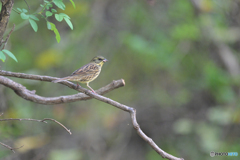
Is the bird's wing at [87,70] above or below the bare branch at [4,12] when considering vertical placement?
below

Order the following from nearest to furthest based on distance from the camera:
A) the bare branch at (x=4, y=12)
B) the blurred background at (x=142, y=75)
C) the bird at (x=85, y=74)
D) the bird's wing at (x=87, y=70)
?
the bare branch at (x=4, y=12)
the bird at (x=85, y=74)
the bird's wing at (x=87, y=70)
the blurred background at (x=142, y=75)

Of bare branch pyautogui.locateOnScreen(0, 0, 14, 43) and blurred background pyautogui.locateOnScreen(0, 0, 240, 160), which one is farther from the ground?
bare branch pyautogui.locateOnScreen(0, 0, 14, 43)

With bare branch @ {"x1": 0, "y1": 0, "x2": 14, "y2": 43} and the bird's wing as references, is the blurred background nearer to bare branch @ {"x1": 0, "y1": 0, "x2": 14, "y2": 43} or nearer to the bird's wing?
the bird's wing

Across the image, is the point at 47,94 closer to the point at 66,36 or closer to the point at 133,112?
the point at 66,36

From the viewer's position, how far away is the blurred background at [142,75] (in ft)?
24.0

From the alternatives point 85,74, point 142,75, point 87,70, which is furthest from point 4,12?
point 142,75

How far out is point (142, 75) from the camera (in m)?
8.48

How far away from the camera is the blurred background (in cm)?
731

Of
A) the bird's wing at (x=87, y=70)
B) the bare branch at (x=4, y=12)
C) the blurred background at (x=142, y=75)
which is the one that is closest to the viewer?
the bare branch at (x=4, y=12)

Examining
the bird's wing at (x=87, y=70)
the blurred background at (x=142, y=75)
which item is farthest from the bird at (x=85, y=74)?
the blurred background at (x=142, y=75)

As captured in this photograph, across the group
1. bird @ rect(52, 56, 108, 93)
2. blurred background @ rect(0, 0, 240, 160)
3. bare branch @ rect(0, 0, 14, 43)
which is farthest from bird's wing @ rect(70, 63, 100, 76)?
blurred background @ rect(0, 0, 240, 160)

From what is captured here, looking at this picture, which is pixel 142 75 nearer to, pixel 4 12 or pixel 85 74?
pixel 85 74

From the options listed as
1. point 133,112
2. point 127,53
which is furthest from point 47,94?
point 133,112

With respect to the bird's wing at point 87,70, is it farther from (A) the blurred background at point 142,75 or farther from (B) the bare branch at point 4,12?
(A) the blurred background at point 142,75
